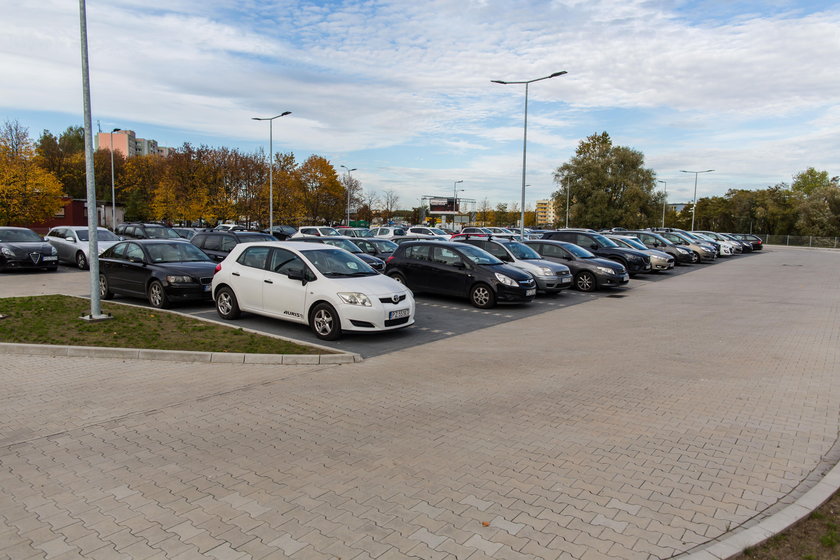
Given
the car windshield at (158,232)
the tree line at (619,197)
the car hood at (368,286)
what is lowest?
the car hood at (368,286)

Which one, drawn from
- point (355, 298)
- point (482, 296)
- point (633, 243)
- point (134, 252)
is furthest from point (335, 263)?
point (633, 243)

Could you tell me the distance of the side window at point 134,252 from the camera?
41.7 feet

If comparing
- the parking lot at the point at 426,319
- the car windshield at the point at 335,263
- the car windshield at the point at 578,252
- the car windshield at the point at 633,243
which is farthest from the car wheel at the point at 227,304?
the car windshield at the point at 633,243

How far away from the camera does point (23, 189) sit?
33969 millimetres

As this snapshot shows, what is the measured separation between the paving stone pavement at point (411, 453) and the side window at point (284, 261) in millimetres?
2721

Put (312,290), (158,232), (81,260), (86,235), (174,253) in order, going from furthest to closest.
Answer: (158,232), (86,235), (81,260), (174,253), (312,290)

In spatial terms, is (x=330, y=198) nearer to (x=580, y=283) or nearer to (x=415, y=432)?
(x=580, y=283)

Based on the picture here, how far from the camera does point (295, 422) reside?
5633 mm

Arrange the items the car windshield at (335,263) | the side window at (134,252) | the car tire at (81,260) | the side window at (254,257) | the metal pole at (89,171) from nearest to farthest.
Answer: the metal pole at (89,171) < the car windshield at (335,263) < the side window at (254,257) < the side window at (134,252) < the car tire at (81,260)

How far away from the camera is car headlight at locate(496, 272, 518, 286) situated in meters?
13.6

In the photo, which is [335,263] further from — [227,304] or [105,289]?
[105,289]

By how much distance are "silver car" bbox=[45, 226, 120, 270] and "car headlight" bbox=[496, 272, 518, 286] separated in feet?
48.5

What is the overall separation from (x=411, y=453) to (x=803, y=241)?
242 ft

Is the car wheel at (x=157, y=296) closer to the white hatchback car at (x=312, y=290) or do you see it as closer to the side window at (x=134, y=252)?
the side window at (x=134, y=252)
